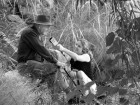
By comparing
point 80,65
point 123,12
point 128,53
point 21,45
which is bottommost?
point 80,65

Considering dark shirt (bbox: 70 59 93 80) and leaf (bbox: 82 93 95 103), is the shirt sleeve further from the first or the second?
leaf (bbox: 82 93 95 103)

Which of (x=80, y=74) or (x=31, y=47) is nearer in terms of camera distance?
(x=31, y=47)

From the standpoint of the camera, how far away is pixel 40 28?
500 centimetres

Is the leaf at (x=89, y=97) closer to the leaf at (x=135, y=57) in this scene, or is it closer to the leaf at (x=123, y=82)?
the leaf at (x=123, y=82)

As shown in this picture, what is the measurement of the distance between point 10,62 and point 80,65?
1.13m

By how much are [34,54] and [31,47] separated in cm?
16

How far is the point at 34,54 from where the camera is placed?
5020 millimetres

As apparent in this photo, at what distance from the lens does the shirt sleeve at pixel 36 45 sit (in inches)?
189

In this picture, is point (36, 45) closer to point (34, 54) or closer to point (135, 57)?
point (34, 54)

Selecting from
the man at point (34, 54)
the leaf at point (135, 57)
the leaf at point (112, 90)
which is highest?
the leaf at point (135, 57)

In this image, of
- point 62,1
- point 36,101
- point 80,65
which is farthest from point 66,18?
point 36,101

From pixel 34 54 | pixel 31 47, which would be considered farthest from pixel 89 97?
pixel 34 54

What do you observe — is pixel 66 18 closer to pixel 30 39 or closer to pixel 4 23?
pixel 4 23

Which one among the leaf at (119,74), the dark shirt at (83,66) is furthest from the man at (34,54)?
the leaf at (119,74)
